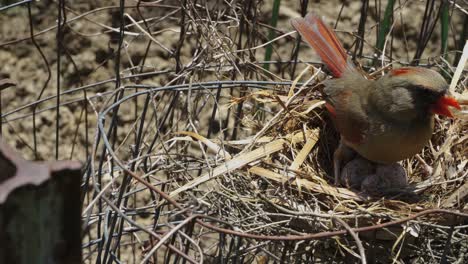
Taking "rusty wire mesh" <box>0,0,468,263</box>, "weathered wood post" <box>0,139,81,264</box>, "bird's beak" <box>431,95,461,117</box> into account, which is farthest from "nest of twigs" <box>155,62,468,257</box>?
"weathered wood post" <box>0,139,81,264</box>

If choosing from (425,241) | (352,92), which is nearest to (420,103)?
(352,92)

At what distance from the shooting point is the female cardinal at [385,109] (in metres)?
2.16

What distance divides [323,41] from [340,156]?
368 millimetres

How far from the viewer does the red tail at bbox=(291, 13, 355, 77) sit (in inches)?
96.3

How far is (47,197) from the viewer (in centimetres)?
79

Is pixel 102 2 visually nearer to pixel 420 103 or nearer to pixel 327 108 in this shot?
pixel 327 108

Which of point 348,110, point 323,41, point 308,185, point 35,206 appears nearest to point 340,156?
point 348,110

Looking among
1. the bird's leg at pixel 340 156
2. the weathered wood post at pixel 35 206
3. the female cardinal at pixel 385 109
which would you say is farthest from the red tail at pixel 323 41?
the weathered wood post at pixel 35 206

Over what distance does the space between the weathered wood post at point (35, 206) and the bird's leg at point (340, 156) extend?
1.53 meters

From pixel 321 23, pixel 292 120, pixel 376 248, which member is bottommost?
pixel 376 248

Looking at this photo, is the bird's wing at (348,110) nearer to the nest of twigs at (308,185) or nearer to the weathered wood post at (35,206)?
the nest of twigs at (308,185)

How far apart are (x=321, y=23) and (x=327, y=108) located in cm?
28

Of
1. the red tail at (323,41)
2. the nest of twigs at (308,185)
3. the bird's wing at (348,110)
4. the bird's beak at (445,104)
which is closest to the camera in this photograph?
the nest of twigs at (308,185)

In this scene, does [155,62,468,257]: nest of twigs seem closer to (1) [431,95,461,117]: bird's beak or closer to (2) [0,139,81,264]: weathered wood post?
(1) [431,95,461,117]: bird's beak
